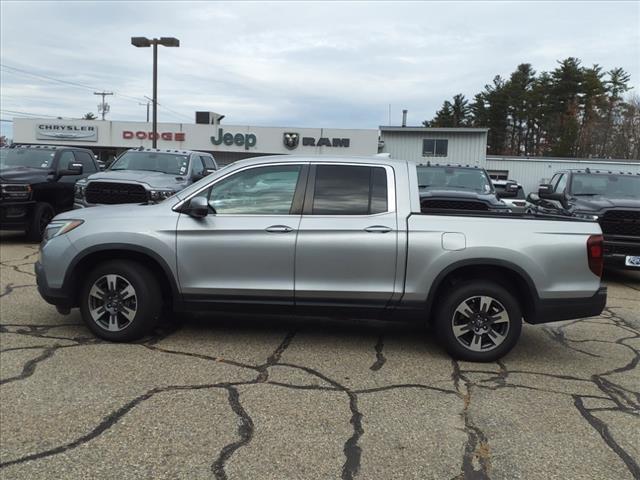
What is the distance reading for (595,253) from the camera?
4652 mm

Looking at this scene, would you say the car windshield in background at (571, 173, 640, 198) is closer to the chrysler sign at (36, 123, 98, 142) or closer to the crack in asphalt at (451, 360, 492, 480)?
the crack in asphalt at (451, 360, 492, 480)

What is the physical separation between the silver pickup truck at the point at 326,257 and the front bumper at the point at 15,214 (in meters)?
5.92

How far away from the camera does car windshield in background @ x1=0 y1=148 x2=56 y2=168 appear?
37.9ft

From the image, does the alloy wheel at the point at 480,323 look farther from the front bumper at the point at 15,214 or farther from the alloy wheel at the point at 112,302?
the front bumper at the point at 15,214

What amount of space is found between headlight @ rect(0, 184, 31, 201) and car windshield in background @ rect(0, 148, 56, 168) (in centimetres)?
124

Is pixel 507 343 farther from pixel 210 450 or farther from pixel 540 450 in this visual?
pixel 210 450

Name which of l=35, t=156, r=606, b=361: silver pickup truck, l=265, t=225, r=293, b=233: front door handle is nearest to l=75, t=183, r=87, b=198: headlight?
l=35, t=156, r=606, b=361: silver pickup truck

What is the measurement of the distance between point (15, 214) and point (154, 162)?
8.79 feet

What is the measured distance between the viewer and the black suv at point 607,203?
27.8 ft

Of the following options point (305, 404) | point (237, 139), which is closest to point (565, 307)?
point (305, 404)

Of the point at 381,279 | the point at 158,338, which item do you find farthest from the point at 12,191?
the point at 381,279

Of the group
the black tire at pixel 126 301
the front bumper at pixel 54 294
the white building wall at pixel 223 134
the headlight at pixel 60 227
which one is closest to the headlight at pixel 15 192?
the headlight at pixel 60 227

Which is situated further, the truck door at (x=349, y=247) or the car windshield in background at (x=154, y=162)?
the car windshield in background at (x=154, y=162)

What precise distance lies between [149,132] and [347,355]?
42.2 metres
